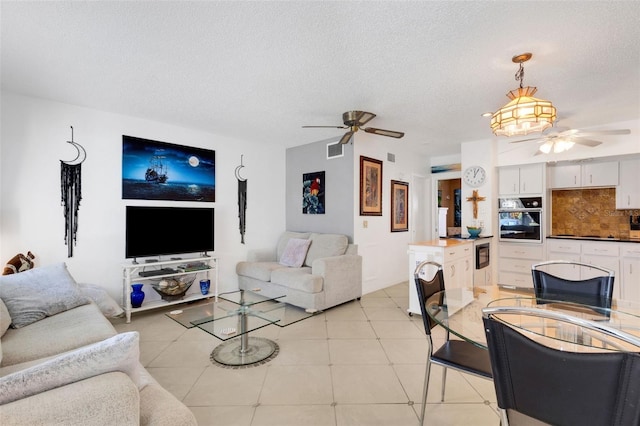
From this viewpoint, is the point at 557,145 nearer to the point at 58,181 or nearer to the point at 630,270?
the point at 630,270

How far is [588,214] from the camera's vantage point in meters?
4.60

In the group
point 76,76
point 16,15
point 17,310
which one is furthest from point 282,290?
point 16,15

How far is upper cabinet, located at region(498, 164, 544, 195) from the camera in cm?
447

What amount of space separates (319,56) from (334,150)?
2432 mm

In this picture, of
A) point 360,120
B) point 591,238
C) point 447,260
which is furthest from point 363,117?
point 591,238

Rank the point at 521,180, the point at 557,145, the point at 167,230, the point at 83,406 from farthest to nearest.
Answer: the point at 521,180, the point at 167,230, the point at 557,145, the point at 83,406

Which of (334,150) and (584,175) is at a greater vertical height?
(334,150)

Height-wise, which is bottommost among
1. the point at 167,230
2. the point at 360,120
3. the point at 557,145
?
the point at 167,230

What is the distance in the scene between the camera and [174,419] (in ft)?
3.50

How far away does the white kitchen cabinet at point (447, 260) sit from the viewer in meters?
3.49

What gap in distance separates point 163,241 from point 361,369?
2812 mm

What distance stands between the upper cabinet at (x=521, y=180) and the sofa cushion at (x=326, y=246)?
2754mm

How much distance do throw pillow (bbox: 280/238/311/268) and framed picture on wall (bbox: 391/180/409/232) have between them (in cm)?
171

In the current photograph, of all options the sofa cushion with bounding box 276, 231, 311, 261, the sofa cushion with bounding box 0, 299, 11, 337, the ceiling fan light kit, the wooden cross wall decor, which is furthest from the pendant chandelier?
the sofa cushion with bounding box 0, 299, 11, 337
